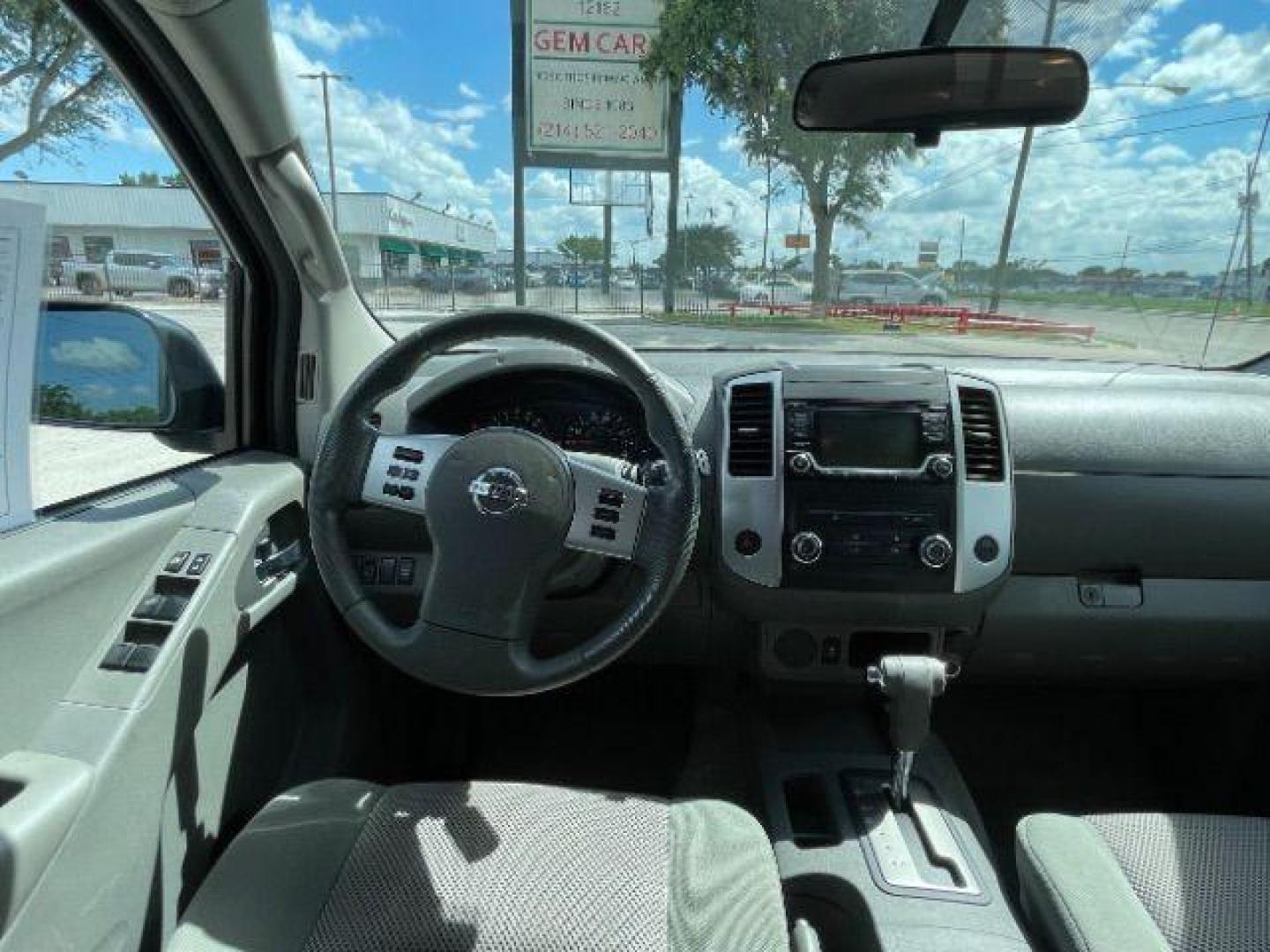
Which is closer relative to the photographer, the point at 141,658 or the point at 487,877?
the point at 487,877

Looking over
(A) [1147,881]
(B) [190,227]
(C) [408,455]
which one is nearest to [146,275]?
(B) [190,227]

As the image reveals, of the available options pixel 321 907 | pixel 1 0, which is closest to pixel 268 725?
pixel 321 907

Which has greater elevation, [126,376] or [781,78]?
[781,78]

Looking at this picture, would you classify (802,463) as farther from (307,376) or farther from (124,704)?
(124,704)

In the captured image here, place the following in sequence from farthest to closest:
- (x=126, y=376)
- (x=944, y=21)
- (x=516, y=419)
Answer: (x=516, y=419) < (x=126, y=376) < (x=944, y=21)

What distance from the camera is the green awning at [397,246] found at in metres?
2.67

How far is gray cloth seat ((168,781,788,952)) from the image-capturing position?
1428mm

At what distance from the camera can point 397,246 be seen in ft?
9.09

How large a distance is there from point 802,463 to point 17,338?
160 centimetres

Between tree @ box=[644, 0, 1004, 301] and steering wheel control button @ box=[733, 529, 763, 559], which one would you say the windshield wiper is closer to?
tree @ box=[644, 0, 1004, 301]

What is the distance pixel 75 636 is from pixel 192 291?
3.03ft

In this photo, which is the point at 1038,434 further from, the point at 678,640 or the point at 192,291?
the point at 192,291

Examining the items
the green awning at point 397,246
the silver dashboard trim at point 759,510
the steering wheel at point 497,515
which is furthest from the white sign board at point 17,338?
the silver dashboard trim at point 759,510

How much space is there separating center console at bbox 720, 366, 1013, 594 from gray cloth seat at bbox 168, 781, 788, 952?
2.25 ft
